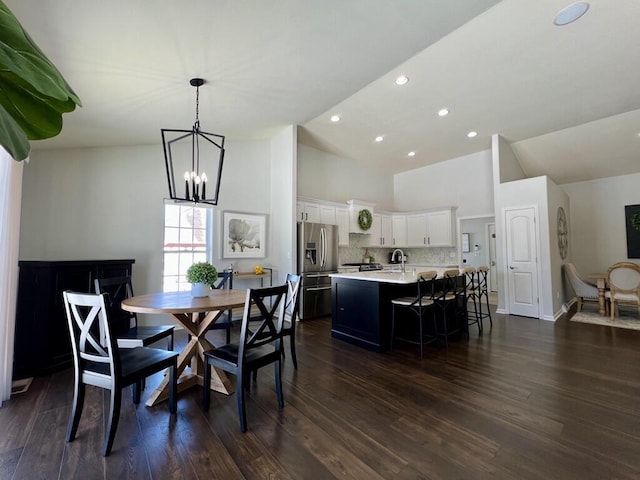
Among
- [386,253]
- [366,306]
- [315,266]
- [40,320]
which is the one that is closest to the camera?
[40,320]

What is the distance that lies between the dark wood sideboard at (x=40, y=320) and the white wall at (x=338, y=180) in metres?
4.08

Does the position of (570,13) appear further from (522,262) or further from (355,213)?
(355,213)

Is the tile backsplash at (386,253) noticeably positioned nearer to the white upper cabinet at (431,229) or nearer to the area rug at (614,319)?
the white upper cabinet at (431,229)

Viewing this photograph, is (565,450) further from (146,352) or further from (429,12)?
(429,12)

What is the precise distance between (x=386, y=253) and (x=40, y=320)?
263 inches

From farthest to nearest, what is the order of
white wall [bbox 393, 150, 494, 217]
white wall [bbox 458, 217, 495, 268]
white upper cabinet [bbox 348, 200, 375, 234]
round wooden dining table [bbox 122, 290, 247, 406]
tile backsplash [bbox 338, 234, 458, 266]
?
1. white wall [bbox 458, 217, 495, 268]
2. tile backsplash [bbox 338, 234, 458, 266]
3. white upper cabinet [bbox 348, 200, 375, 234]
4. white wall [bbox 393, 150, 494, 217]
5. round wooden dining table [bbox 122, 290, 247, 406]

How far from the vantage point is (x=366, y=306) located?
3621 millimetres

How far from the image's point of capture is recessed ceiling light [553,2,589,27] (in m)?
2.79

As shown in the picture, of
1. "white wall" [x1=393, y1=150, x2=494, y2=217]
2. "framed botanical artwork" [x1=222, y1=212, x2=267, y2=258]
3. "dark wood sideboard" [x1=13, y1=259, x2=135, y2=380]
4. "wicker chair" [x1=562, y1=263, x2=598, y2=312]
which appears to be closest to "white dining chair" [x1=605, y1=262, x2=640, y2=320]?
"wicker chair" [x1=562, y1=263, x2=598, y2=312]

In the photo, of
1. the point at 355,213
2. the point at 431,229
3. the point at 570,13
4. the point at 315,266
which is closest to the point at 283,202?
the point at 315,266

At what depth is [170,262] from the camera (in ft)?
15.1

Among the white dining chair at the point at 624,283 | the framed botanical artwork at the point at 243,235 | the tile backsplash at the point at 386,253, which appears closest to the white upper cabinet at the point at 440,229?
the tile backsplash at the point at 386,253

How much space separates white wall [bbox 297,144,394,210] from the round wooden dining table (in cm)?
378

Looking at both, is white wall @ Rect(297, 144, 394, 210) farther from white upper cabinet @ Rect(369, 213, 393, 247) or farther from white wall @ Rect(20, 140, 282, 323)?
white wall @ Rect(20, 140, 282, 323)
